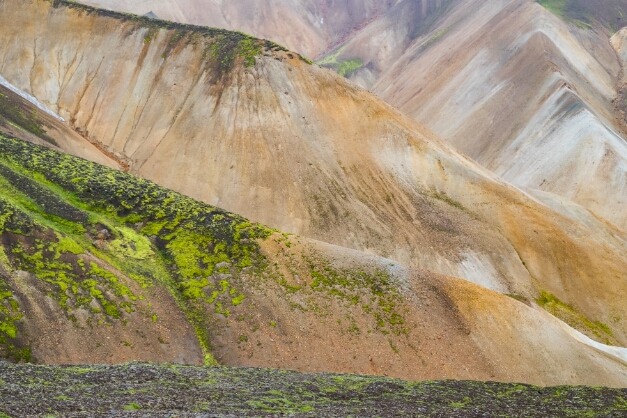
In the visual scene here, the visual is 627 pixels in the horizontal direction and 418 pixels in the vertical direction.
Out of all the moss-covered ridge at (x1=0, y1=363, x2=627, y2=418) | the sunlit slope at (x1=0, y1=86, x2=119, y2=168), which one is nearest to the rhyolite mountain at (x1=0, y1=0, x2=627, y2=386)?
the sunlit slope at (x1=0, y1=86, x2=119, y2=168)

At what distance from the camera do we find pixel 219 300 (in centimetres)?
2780

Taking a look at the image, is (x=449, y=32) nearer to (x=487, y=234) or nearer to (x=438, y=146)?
(x=438, y=146)

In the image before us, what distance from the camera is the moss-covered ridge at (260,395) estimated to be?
50.3 ft

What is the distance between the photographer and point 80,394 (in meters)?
15.8

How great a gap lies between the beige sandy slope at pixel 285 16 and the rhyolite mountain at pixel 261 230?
71.4m

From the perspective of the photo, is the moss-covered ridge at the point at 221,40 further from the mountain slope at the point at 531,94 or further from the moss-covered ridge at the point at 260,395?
the moss-covered ridge at the point at 260,395

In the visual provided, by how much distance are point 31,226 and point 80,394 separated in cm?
1279

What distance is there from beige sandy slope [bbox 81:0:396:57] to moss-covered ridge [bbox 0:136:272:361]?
A: 94.0 m

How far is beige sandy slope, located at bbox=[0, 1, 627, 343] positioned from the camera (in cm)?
4416

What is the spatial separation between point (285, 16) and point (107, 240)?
115489 mm

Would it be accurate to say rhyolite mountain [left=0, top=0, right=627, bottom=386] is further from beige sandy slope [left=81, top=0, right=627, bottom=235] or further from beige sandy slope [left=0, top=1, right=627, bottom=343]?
beige sandy slope [left=81, top=0, right=627, bottom=235]

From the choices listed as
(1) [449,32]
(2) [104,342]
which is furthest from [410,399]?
(1) [449,32]

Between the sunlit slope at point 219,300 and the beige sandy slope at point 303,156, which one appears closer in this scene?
the sunlit slope at point 219,300

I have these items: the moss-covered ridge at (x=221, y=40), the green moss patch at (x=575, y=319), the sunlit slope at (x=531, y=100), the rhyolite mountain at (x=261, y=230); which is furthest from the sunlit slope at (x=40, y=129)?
the sunlit slope at (x=531, y=100)
